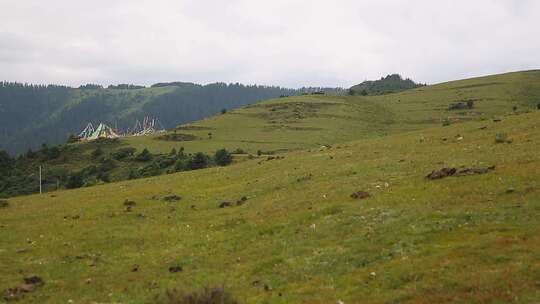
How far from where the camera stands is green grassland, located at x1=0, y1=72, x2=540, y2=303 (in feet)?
55.3

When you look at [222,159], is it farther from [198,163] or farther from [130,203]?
[130,203]

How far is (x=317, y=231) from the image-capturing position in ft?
80.9

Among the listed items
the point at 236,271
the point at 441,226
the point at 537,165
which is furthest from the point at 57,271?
the point at 537,165

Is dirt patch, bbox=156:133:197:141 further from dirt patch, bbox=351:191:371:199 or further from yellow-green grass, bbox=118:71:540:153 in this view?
dirt patch, bbox=351:191:371:199

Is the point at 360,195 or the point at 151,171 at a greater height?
the point at 360,195

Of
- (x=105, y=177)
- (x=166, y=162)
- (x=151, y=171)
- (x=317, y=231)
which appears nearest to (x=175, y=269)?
(x=317, y=231)

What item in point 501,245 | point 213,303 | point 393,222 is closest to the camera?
point 213,303

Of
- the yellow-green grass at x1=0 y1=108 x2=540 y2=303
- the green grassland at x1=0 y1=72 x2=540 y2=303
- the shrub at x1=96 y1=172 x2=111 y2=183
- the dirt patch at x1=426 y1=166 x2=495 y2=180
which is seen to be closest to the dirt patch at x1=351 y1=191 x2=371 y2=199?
the yellow-green grass at x1=0 y1=108 x2=540 y2=303

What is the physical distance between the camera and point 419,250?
18.9m

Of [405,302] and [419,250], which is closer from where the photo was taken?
[405,302]

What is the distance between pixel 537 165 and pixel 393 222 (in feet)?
39.2

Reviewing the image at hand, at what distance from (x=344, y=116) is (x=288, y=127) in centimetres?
2013

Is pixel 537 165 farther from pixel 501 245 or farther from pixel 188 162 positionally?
pixel 188 162

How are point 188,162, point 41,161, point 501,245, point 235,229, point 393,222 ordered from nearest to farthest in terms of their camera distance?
1. point 501,245
2. point 393,222
3. point 235,229
4. point 188,162
5. point 41,161
